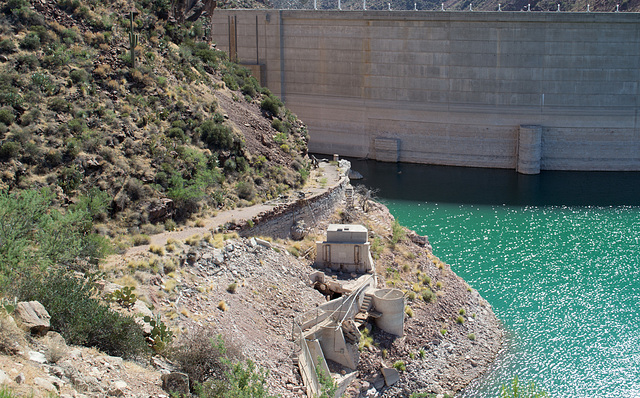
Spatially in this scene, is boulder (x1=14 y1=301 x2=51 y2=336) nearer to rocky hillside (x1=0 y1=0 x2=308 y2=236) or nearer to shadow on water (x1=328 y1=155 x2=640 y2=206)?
rocky hillside (x1=0 y1=0 x2=308 y2=236)

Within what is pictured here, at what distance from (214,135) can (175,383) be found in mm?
16916

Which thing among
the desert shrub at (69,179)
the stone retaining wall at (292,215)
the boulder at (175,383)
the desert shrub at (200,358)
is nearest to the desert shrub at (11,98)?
the desert shrub at (69,179)

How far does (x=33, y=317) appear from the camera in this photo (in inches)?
520

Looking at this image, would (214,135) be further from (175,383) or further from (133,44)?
(175,383)

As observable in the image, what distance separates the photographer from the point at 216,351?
16172mm

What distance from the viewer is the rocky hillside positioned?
80.1ft

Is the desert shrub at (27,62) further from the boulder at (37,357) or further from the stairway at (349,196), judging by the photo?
the boulder at (37,357)

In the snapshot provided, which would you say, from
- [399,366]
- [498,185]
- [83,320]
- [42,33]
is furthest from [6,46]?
[498,185]

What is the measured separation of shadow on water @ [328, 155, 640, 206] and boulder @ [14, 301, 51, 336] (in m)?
32.5

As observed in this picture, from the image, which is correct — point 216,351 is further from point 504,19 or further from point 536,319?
point 504,19

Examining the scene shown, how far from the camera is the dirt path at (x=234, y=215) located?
2221cm

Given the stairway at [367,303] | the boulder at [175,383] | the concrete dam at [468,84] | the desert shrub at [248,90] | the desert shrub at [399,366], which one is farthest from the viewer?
the concrete dam at [468,84]

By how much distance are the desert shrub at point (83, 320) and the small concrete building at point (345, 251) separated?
35.3 ft

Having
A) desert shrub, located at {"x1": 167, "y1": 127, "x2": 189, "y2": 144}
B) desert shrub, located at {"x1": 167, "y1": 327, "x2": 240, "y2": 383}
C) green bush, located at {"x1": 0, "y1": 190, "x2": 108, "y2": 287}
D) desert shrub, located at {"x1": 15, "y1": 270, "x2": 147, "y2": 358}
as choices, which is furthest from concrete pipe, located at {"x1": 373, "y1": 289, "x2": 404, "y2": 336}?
desert shrub, located at {"x1": 167, "y1": 127, "x2": 189, "y2": 144}
